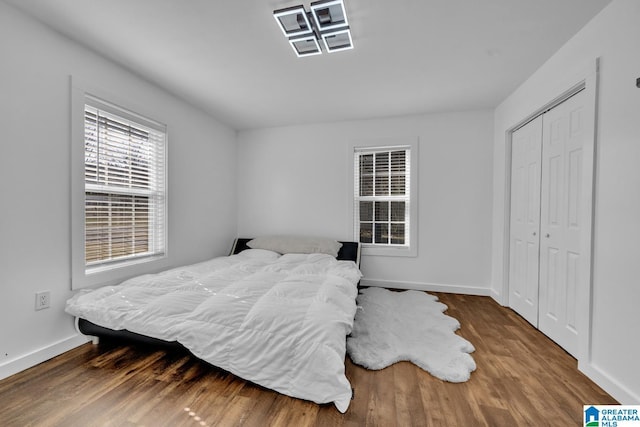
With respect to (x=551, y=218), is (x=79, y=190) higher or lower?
higher

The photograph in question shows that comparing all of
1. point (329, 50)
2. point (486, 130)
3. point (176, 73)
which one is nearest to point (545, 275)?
point (486, 130)

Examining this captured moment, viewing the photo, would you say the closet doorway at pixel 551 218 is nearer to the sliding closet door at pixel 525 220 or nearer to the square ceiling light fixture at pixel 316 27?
the sliding closet door at pixel 525 220

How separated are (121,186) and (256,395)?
2.20 meters

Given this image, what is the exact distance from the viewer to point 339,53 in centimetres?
228

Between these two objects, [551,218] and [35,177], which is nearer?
[35,177]

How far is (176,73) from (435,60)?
94.1 inches

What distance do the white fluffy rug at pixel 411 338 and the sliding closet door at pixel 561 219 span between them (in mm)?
766

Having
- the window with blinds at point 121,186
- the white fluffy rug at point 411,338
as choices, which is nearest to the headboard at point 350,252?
the white fluffy rug at point 411,338

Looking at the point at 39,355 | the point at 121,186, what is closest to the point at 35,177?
the point at 121,186

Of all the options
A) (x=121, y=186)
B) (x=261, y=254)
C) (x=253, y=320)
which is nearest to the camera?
(x=253, y=320)

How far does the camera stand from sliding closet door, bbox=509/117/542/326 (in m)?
2.62

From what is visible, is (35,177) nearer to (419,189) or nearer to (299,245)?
(299,245)

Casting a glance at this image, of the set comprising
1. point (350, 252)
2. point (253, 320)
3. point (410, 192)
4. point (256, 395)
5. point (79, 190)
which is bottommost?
point (256, 395)

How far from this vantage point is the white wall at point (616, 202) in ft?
4.95
